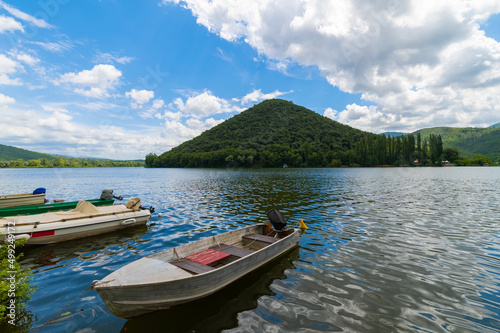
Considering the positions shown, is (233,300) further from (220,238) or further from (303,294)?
(220,238)

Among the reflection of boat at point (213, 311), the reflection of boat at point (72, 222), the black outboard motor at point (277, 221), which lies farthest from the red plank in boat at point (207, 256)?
the reflection of boat at point (72, 222)

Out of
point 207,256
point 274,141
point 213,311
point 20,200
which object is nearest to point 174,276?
point 213,311

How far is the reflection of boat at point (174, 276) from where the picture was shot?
6.17 meters

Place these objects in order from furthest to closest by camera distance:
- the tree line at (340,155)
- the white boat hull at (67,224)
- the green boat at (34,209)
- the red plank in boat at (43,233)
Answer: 1. the tree line at (340,155)
2. the green boat at (34,209)
3. the red plank in boat at (43,233)
4. the white boat hull at (67,224)

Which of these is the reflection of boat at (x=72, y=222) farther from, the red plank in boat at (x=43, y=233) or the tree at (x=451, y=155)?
the tree at (x=451, y=155)

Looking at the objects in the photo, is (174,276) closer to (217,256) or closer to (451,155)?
(217,256)

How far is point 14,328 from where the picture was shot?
20.2ft

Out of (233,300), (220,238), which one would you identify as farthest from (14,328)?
(220,238)

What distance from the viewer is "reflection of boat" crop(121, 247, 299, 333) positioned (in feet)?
21.0

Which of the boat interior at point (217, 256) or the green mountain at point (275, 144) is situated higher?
the green mountain at point (275, 144)

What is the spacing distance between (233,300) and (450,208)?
25.1 meters

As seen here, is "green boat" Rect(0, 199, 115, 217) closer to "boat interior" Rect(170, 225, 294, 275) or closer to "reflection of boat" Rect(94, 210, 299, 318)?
"reflection of boat" Rect(94, 210, 299, 318)

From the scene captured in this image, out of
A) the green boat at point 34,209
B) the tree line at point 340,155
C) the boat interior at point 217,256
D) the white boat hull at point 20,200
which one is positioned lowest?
the boat interior at point 217,256

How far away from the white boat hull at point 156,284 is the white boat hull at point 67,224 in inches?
326
